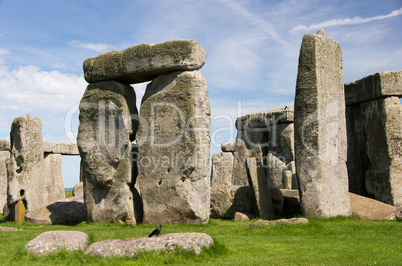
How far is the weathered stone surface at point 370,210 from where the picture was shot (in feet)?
34.2

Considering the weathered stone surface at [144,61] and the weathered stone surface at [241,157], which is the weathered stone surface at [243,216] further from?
the weathered stone surface at [241,157]

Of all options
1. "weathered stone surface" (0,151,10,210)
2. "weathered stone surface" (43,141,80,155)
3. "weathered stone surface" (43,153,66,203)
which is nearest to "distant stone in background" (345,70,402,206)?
"weathered stone surface" (43,153,66,203)

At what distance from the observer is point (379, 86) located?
12.7 m

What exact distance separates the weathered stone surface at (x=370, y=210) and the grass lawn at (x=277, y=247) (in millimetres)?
798

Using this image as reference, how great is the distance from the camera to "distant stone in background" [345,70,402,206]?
497 inches

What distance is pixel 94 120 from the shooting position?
461 inches

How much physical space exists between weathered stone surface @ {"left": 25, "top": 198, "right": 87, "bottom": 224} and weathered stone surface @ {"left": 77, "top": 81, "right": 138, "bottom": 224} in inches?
33.6

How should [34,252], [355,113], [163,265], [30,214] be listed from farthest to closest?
[355,113], [30,214], [34,252], [163,265]

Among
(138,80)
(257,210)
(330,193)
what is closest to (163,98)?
(138,80)

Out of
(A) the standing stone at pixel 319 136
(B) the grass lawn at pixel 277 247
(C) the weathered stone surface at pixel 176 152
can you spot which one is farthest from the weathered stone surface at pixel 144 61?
(B) the grass lawn at pixel 277 247

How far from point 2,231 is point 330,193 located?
278 inches

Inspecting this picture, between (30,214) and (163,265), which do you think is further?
(30,214)

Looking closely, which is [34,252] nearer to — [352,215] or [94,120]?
[94,120]

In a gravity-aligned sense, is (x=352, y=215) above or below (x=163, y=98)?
below
